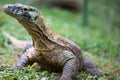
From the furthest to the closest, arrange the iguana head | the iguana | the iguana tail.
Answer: the iguana tail
the iguana
the iguana head

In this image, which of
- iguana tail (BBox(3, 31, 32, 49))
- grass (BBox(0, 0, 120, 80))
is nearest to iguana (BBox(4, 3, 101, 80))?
grass (BBox(0, 0, 120, 80))

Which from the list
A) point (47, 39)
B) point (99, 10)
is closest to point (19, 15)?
point (47, 39)

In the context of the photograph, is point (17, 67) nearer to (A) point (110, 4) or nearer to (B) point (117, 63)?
(B) point (117, 63)

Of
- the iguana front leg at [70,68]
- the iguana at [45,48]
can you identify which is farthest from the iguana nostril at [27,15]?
the iguana front leg at [70,68]

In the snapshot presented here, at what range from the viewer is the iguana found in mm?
7070

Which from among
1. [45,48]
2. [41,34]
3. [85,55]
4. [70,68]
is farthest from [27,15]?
[85,55]

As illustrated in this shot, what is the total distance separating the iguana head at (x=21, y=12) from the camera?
22.9 ft

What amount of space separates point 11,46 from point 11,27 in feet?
9.10

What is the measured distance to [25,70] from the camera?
7410 mm

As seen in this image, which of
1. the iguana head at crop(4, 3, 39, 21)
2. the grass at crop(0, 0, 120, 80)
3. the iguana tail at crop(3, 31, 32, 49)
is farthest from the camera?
the iguana tail at crop(3, 31, 32, 49)

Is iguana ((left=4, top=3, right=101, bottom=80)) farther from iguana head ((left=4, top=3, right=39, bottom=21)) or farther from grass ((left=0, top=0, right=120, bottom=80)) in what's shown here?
grass ((left=0, top=0, right=120, bottom=80))

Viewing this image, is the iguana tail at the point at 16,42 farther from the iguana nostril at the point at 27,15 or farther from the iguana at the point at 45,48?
the iguana nostril at the point at 27,15

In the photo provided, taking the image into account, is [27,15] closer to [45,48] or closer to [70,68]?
[45,48]

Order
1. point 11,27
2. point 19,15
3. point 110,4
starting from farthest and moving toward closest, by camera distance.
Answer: point 110,4, point 11,27, point 19,15
